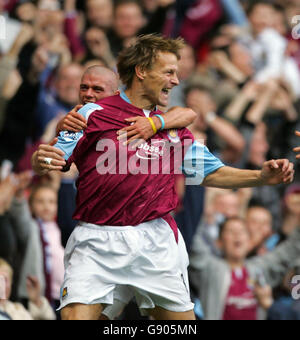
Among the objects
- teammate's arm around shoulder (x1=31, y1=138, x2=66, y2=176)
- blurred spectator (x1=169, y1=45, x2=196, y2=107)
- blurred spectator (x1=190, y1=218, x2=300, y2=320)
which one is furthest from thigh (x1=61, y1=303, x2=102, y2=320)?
blurred spectator (x1=169, y1=45, x2=196, y2=107)

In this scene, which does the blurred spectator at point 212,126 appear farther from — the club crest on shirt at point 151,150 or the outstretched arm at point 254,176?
the club crest on shirt at point 151,150

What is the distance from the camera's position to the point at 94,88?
5.28 m

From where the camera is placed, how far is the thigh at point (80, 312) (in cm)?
464

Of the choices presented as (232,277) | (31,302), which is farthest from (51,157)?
(232,277)

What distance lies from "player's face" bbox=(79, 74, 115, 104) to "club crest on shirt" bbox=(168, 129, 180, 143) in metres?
0.54

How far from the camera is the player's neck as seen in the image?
502cm

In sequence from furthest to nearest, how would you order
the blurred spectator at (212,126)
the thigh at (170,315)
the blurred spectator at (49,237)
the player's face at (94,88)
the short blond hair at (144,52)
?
the blurred spectator at (212,126) < the blurred spectator at (49,237) < the player's face at (94,88) < the short blond hair at (144,52) < the thigh at (170,315)

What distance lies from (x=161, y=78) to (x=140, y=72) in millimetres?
139

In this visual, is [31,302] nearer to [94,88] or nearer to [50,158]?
[94,88]

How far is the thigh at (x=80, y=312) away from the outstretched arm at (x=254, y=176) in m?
1.03

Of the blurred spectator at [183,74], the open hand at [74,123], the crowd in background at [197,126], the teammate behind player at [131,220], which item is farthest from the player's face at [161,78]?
the blurred spectator at [183,74]

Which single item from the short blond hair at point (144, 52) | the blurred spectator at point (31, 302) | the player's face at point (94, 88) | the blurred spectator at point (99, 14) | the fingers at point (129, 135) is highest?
the blurred spectator at point (99, 14)

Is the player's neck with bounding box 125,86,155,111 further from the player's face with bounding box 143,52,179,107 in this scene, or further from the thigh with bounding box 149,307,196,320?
the thigh with bounding box 149,307,196,320
